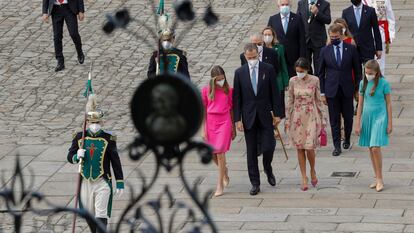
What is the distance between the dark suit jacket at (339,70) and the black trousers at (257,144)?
5.88ft

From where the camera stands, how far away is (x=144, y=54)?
22.1 metres

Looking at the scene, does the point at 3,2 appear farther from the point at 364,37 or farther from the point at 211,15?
the point at 211,15

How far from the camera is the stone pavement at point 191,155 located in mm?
14258

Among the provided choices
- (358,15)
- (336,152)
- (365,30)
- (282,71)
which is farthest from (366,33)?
(336,152)

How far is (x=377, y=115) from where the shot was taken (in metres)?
15.1

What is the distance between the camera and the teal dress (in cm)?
1498

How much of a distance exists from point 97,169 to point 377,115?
3.45m

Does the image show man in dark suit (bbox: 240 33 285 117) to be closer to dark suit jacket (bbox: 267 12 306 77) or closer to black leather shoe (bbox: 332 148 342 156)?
black leather shoe (bbox: 332 148 342 156)

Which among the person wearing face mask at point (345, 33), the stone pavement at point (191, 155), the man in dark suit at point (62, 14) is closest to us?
the stone pavement at point (191, 155)

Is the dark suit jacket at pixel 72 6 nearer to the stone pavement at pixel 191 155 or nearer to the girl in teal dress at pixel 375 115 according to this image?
the stone pavement at pixel 191 155

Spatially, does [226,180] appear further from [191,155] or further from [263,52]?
[263,52]

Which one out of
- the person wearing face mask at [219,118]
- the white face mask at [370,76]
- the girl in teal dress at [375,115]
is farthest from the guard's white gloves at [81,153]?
the white face mask at [370,76]

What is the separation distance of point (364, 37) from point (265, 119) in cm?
391

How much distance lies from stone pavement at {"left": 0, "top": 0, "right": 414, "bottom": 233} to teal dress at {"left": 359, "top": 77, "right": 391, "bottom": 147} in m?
0.56
